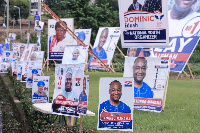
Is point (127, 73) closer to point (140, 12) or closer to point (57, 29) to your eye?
point (140, 12)

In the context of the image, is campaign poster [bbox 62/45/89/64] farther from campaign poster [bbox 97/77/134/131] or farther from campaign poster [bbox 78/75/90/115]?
campaign poster [bbox 97/77/134/131]

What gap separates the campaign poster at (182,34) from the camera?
55.6ft

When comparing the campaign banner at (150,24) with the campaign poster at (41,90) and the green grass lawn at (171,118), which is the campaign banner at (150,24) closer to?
the green grass lawn at (171,118)

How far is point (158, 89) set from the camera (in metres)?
10.1

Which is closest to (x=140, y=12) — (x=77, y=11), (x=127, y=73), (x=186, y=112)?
(x=127, y=73)

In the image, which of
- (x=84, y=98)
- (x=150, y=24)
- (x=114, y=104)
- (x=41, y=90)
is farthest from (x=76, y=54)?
(x=114, y=104)

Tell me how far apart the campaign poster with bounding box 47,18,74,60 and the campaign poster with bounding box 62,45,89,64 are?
2578mm

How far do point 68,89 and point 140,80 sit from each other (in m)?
3.06

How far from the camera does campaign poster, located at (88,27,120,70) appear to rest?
20859mm

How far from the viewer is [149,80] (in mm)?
10227

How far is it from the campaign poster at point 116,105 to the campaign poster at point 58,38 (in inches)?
488

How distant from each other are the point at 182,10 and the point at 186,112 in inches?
314

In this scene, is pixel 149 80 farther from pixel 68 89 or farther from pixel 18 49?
pixel 18 49

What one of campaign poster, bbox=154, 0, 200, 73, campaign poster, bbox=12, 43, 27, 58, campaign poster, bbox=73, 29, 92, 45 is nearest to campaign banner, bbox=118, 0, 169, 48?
campaign poster, bbox=154, 0, 200, 73
